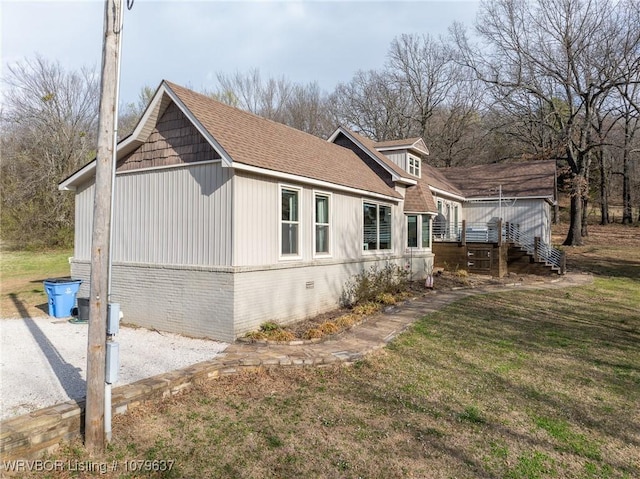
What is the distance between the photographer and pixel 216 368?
6.24m

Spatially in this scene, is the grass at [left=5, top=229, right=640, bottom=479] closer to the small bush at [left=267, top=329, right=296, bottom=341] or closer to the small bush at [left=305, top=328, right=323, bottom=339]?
the small bush at [left=305, top=328, right=323, bottom=339]

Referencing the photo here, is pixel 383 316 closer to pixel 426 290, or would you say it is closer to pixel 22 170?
pixel 426 290

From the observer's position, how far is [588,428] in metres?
5.00

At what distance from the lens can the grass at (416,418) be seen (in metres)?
4.13

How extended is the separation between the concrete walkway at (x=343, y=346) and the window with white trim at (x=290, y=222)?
7.56 feet

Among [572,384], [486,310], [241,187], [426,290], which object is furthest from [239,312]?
[426,290]

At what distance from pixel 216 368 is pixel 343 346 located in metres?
2.51

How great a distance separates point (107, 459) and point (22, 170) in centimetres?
2757

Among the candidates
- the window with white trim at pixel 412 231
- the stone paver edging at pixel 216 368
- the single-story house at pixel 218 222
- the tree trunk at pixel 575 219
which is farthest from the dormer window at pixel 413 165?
the tree trunk at pixel 575 219

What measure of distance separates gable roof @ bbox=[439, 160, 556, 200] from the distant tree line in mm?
2412

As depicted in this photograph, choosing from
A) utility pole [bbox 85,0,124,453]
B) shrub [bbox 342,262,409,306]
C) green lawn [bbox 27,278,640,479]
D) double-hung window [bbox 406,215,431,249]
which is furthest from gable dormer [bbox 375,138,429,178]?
utility pole [bbox 85,0,124,453]

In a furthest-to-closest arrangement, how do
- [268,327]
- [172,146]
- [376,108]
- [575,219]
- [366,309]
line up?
1. [376,108]
2. [575,219]
3. [366,309]
4. [172,146]
5. [268,327]

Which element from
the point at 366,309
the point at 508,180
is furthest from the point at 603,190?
the point at 366,309

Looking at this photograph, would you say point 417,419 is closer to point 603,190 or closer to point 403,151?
point 403,151
